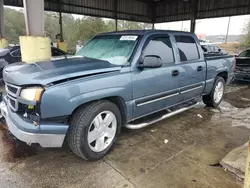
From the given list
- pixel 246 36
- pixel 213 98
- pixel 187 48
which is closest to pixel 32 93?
pixel 187 48

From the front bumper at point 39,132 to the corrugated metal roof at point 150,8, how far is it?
1312 centimetres

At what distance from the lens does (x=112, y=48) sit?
11.2 ft

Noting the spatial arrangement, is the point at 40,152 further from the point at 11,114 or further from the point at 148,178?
the point at 148,178

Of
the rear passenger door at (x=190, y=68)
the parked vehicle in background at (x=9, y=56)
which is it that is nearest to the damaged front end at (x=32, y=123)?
the rear passenger door at (x=190, y=68)

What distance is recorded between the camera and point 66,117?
2441 mm

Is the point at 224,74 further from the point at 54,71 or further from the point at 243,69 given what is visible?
the point at 54,71

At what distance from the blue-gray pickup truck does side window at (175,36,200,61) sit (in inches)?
0.8

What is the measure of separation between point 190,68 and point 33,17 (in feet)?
13.9

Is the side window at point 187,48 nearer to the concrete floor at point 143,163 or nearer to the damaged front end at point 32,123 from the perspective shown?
the concrete floor at point 143,163

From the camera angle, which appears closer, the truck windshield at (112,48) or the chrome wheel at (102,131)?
the chrome wheel at (102,131)

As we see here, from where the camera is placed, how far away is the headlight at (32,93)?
2232mm

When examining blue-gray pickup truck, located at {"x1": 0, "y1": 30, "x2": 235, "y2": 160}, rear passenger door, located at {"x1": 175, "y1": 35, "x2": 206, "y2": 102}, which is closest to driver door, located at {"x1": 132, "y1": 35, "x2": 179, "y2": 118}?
blue-gray pickup truck, located at {"x1": 0, "y1": 30, "x2": 235, "y2": 160}

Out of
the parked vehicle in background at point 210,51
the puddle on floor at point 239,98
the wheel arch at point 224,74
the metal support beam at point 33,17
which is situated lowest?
the puddle on floor at point 239,98

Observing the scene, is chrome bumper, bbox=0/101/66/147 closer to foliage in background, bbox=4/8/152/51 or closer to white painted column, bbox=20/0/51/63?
white painted column, bbox=20/0/51/63
